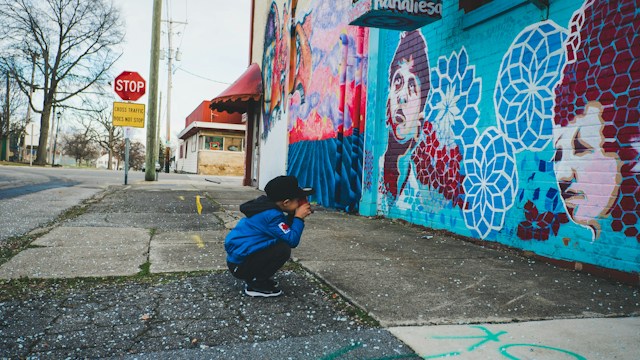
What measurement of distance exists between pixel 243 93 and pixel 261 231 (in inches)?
487

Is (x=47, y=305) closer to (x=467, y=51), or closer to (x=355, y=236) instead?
(x=355, y=236)

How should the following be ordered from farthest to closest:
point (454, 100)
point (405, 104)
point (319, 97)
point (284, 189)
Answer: point (319, 97)
point (405, 104)
point (454, 100)
point (284, 189)

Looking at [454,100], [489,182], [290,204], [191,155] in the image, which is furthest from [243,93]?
[191,155]

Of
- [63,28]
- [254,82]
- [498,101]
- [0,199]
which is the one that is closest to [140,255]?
[498,101]

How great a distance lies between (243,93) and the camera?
14.9 meters

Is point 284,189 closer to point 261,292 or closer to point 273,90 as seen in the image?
point 261,292

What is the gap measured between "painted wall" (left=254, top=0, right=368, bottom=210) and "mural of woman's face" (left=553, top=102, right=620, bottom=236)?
414cm

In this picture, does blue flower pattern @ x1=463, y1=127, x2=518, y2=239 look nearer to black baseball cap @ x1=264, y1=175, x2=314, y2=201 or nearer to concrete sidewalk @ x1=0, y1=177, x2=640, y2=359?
concrete sidewalk @ x1=0, y1=177, x2=640, y2=359

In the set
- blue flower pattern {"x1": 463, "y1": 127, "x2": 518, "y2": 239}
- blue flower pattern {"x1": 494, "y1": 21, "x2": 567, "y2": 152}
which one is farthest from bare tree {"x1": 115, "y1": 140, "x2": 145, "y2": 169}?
blue flower pattern {"x1": 494, "y1": 21, "x2": 567, "y2": 152}

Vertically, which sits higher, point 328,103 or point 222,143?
point 222,143

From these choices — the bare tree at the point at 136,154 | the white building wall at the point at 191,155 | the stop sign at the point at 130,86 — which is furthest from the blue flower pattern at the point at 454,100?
the bare tree at the point at 136,154

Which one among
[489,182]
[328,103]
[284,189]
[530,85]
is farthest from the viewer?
[328,103]

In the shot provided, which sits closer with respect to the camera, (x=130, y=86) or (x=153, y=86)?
(x=130, y=86)

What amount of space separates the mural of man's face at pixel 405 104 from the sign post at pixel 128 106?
825 cm
